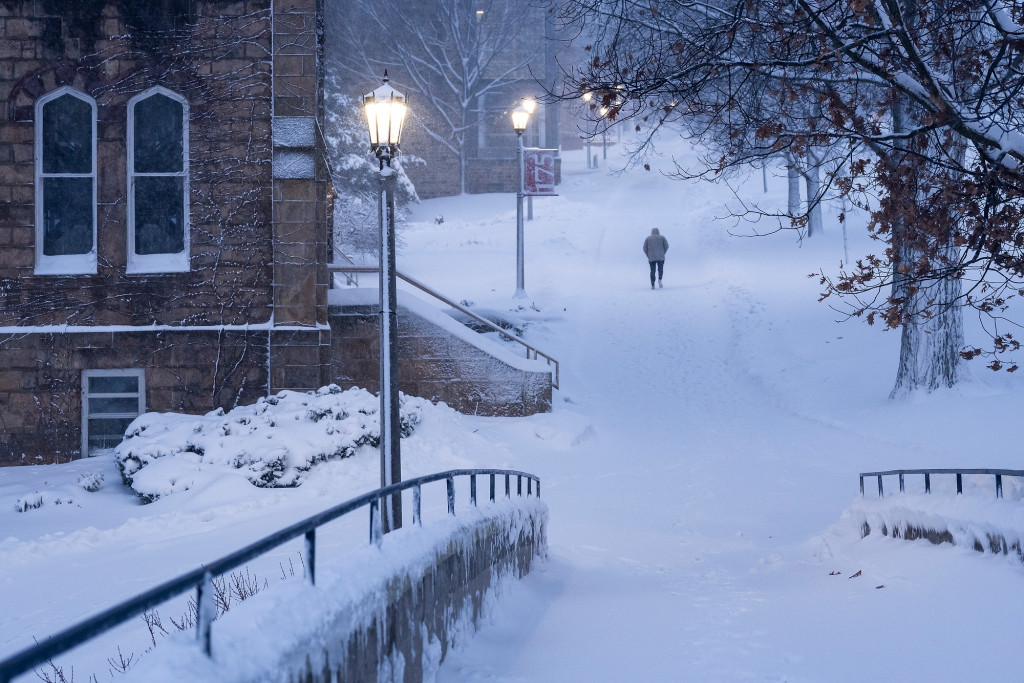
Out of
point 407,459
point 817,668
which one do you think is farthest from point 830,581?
point 407,459

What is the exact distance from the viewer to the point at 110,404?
15.4 metres

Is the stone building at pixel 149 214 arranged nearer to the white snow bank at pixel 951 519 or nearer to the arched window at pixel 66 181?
the arched window at pixel 66 181

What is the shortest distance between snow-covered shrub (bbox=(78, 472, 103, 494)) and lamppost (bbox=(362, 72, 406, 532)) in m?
5.89

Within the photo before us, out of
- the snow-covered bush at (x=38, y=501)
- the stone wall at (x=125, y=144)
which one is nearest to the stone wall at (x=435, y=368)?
the stone wall at (x=125, y=144)

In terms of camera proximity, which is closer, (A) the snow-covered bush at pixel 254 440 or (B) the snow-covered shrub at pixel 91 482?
(A) the snow-covered bush at pixel 254 440

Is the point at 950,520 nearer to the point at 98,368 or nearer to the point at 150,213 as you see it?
the point at 98,368

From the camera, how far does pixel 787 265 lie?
3491cm

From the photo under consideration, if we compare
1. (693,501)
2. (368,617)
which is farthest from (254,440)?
(368,617)

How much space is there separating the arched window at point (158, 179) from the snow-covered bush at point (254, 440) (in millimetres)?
2883

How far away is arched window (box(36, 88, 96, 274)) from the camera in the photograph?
50.5 ft

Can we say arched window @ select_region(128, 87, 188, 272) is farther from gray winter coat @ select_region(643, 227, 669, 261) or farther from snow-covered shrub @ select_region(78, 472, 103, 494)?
gray winter coat @ select_region(643, 227, 669, 261)

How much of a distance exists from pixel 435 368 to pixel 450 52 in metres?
36.2

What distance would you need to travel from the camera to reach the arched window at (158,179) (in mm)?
15539

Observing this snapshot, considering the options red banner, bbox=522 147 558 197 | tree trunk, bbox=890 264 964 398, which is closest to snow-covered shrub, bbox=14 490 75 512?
tree trunk, bbox=890 264 964 398
